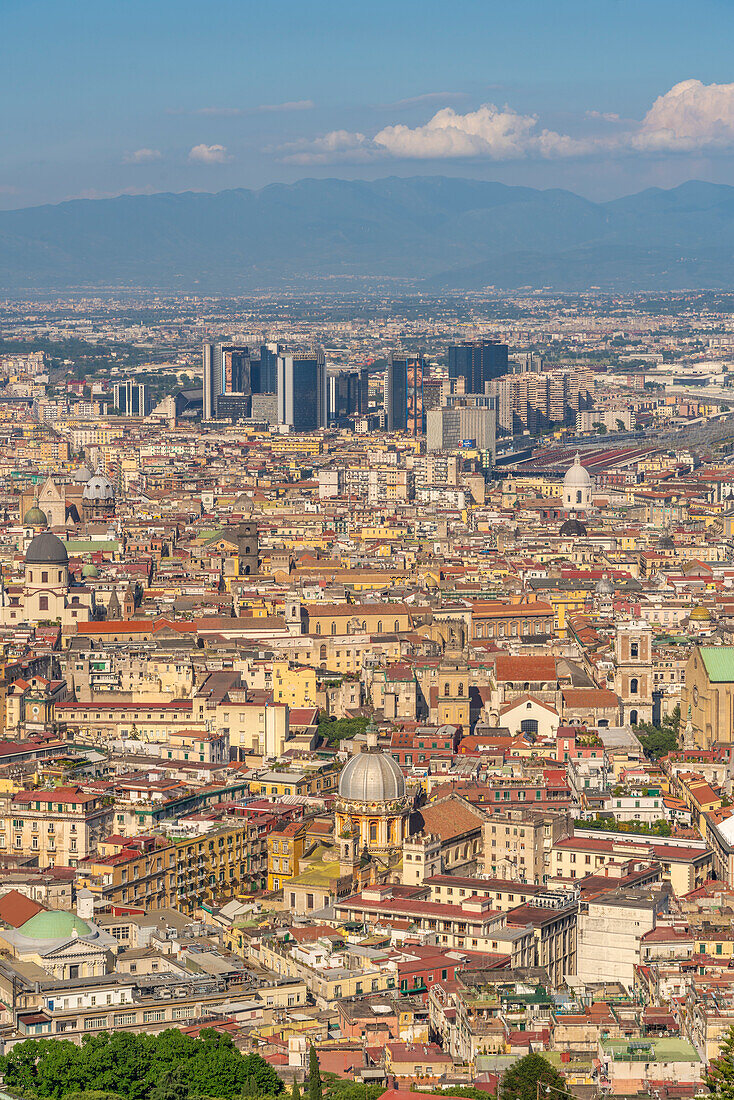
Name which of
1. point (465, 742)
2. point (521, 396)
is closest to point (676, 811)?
point (465, 742)

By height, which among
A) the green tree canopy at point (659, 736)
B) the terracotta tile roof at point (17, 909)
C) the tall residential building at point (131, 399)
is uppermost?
the terracotta tile roof at point (17, 909)

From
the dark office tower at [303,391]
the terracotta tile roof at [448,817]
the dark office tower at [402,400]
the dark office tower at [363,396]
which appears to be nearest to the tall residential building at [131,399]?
the dark office tower at [303,391]

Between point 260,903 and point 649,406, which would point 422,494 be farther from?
point 260,903

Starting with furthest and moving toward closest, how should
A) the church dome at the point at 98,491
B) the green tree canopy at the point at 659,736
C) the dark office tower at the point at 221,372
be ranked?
1. the dark office tower at the point at 221,372
2. the church dome at the point at 98,491
3. the green tree canopy at the point at 659,736

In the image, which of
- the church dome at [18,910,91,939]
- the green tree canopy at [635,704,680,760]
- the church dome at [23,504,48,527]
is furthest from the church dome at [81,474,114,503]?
the church dome at [18,910,91,939]

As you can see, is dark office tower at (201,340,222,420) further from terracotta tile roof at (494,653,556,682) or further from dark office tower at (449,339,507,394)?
terracotta tile roof at (494,653,556,682)

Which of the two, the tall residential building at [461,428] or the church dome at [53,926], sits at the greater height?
the church dome at [53,926]

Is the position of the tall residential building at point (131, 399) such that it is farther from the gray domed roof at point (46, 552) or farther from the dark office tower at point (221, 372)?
the gray domed roof at point (46, 552)
